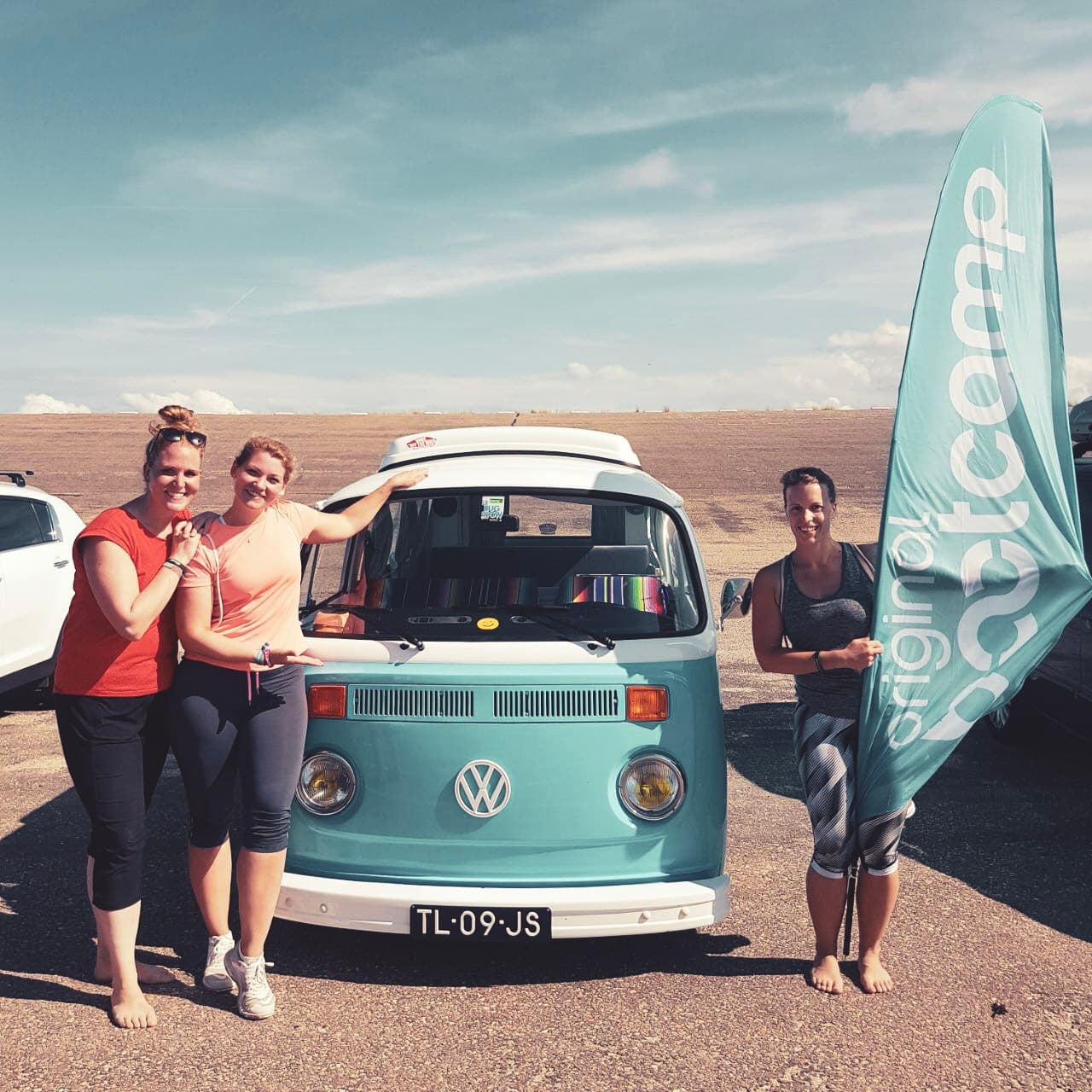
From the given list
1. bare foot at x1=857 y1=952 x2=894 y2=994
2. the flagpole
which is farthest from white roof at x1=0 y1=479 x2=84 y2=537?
bare foot at x1=857 y1=952 x2=894 y2=994

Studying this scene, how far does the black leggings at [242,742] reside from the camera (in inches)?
146

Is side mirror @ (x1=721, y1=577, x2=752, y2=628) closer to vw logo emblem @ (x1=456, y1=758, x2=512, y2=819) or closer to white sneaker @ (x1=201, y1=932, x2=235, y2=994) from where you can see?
vw logo emblem @ (x1=456, y1=758, x2=512, y2=819)

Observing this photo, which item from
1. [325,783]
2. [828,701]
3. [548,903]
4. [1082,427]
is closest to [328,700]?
[325,783]

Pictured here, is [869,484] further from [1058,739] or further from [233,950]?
[233,950]

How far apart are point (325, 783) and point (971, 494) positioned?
2652 mm

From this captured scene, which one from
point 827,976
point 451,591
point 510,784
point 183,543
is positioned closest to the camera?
point 183,543

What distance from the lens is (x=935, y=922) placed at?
462cm

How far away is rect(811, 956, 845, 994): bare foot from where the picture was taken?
3994 millimetres

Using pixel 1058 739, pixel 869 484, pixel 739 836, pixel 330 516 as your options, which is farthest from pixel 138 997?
pixel 869 484

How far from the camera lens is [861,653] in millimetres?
3916

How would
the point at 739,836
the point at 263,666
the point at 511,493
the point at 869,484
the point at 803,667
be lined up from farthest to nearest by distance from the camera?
the point at 869,484
the point at 739,836
the point at 511,493
the point at 803,667
the point at 263,666

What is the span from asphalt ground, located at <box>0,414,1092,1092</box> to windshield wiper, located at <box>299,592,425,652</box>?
4.17 ft

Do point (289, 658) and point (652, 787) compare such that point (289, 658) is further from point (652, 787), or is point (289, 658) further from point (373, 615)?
point (652, 787)

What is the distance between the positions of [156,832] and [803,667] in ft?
11.9
